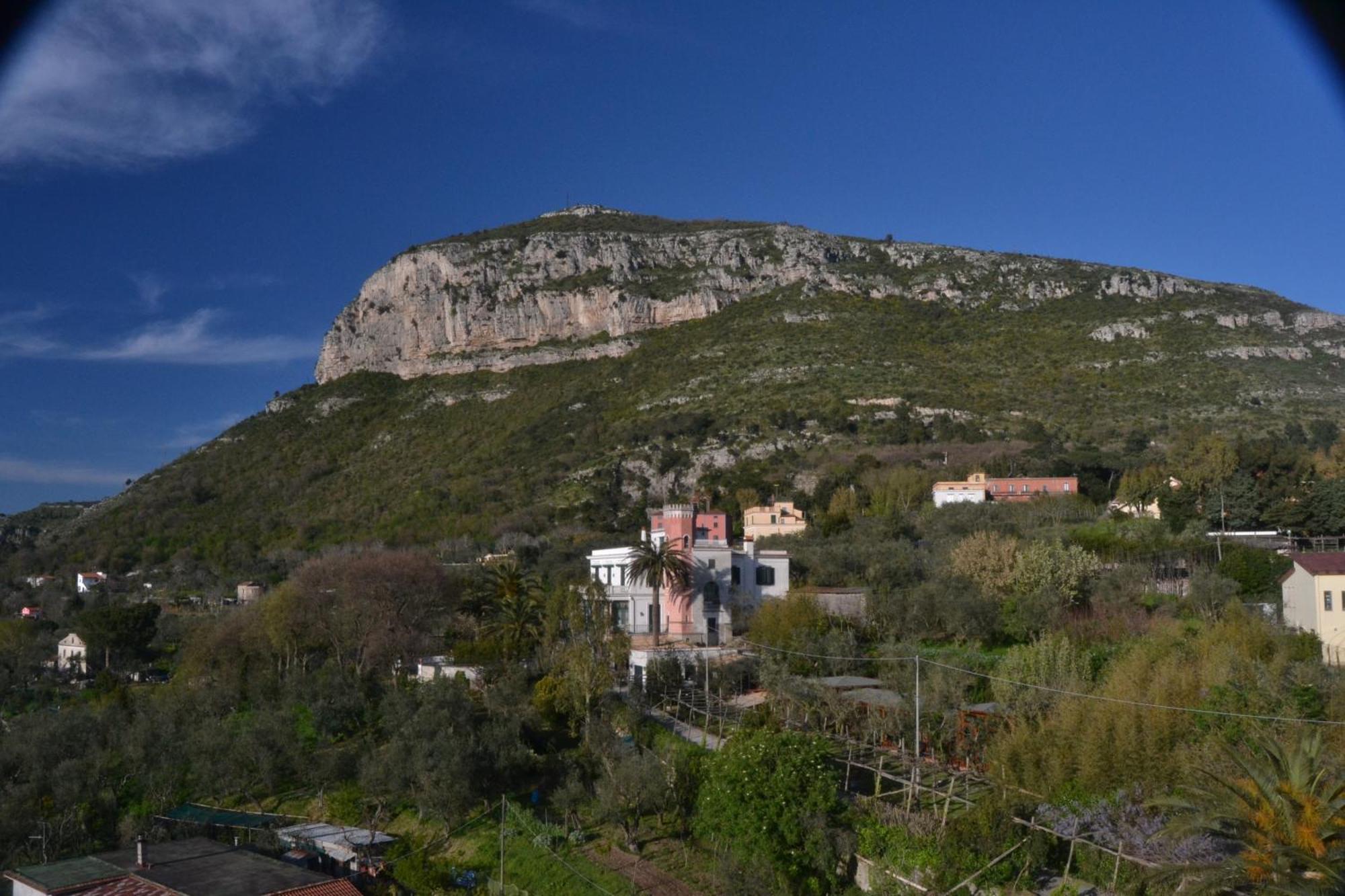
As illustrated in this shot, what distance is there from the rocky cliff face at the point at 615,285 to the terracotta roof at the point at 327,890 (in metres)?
75.0

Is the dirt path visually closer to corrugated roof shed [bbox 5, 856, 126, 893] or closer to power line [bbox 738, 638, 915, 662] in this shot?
power line [bbox 738, 638, 915, 662]

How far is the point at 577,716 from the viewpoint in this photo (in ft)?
80.4

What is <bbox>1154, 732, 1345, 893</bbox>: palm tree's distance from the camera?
12.6 metres

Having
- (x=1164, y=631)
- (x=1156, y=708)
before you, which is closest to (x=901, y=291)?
(x=1164, y=631)

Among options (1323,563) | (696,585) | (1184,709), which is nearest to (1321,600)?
(1323,563)

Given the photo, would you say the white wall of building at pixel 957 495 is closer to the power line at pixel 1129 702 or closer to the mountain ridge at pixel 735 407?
the mountain ridge at pixel 735 407

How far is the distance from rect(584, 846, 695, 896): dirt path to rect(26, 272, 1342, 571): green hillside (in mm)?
29820

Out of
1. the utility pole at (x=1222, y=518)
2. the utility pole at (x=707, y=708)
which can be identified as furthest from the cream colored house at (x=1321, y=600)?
the utility pole at (x=707, y=708)

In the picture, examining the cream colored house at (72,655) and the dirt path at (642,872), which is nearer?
the dirt path at (642,872)

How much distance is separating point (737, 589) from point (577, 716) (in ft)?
34.2

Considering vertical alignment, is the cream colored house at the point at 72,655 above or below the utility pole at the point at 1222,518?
below

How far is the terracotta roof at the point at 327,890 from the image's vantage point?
17.8 m

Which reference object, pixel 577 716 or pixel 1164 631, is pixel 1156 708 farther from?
pixel 577 716

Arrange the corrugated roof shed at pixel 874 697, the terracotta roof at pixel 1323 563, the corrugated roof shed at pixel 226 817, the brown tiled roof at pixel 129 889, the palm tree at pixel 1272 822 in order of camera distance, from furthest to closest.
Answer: the terracotta roof at pixel 1323 563 → the corrugated roof shed at pixel 226 817 → the corrugated roof shed at pixel 874 697 → the brown tiled roof at pixel 129 889 → the palm tree at pixel 1272 822
